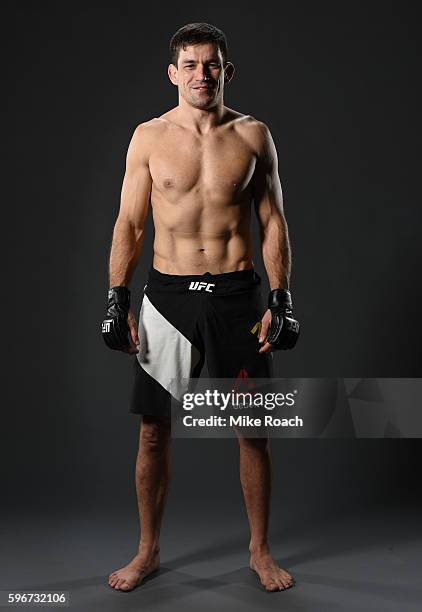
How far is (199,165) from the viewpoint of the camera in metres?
3.77

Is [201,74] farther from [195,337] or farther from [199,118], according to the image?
[195,337]

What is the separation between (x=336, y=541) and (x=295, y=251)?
1.39 metres

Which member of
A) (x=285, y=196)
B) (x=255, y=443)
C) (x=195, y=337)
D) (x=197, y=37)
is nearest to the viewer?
(x=197, y=37)

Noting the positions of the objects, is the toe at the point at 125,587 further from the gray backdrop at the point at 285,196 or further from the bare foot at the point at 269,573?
the gray backdrop at the point at 285,196

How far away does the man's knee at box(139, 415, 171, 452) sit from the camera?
12.8 ft

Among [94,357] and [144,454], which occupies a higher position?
[94,357]

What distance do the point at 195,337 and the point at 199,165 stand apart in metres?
0.64

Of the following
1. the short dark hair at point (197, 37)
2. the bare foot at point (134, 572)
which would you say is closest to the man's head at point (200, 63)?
the short dark hair at point (197, 37)

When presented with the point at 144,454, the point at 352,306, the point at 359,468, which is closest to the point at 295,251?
the point at 352,306

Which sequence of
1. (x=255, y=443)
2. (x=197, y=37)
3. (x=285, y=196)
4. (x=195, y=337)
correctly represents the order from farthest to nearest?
(x=285, y=196), (x=255, y=443), (x=195, y=337), (x=197, y=37)

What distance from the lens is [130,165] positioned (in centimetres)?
383

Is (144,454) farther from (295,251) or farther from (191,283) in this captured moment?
(295,251)

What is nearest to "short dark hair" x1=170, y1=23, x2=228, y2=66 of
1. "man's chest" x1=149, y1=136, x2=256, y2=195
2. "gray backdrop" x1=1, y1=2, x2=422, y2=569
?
"man's chest" x1=149, y1=136, x2=256, y2=195

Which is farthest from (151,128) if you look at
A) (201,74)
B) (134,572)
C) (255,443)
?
(134,572)
